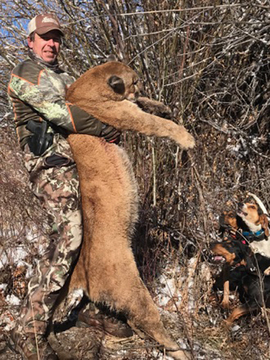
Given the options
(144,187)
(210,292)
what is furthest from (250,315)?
(144,187)

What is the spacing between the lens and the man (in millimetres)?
2574

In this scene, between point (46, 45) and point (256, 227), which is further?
point (256, 227)

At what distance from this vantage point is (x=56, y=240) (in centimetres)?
273

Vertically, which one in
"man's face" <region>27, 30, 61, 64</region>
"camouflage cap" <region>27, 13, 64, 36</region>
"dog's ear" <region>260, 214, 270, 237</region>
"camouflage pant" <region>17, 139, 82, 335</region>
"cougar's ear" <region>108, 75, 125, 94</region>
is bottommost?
"dog's ear" <region>260, 214, 270, 237</region>

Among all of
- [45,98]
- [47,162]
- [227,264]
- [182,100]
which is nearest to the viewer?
[45,98]

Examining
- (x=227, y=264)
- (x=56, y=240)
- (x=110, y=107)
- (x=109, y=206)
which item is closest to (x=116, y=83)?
(x=110, y=107)

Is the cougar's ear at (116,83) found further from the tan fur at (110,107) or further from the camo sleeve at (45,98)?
the camo sleeve at (45,98)

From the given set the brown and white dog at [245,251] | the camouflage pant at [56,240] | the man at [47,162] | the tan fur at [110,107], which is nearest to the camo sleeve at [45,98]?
the man at [47,162]

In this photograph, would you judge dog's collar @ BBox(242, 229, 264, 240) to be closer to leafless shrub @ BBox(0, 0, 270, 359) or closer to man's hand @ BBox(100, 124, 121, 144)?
leafless shrub @ BBox(0, 0, 270, 359)

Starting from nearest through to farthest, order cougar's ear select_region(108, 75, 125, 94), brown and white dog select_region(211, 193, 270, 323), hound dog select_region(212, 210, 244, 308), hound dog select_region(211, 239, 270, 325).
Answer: cougar's ear select_region(108, 75, 125, 94)
hound dog select_region(211, 239, 270, 325)
brown and white dog select_region(211, 193, 270, 323)
hound dog select_region(212, 210, 244, 308)

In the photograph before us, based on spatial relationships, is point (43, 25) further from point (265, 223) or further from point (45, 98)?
point (265, 223)

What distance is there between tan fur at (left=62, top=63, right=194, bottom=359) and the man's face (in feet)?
0.92

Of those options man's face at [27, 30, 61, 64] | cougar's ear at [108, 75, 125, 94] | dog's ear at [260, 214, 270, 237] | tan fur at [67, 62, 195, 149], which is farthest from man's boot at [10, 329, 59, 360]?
dog's ear at [260, 214, 270, 237]

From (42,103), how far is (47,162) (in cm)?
40
